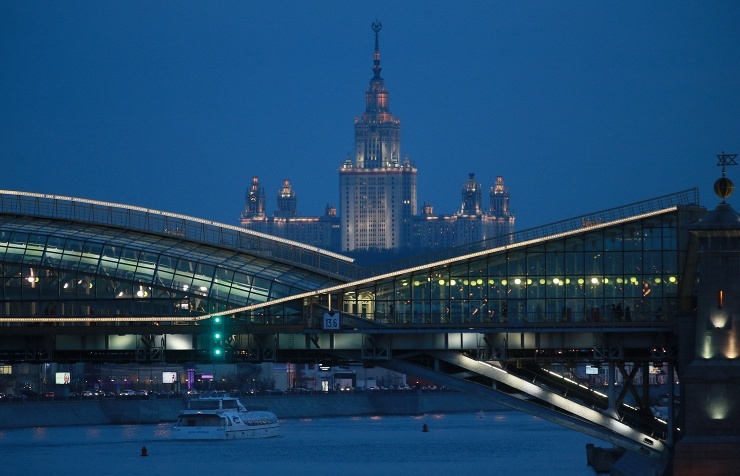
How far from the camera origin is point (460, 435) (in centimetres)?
15075

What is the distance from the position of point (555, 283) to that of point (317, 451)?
53534 millimetres

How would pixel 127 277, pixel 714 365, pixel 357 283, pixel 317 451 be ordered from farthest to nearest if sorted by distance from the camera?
pixel 317 451, pixel 127 277, pixel 357 283, pixel 714 365

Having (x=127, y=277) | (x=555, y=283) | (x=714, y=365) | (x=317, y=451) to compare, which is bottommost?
A: (x=317, y=451)

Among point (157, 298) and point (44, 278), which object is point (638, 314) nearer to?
point (157, 298)

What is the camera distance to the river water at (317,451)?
111562mm

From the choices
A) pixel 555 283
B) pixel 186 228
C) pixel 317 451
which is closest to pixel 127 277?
pixel 186 228

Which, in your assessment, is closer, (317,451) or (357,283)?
(357,283)

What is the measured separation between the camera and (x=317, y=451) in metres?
130

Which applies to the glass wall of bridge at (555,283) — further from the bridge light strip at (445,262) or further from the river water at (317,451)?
the river water at (317,451)

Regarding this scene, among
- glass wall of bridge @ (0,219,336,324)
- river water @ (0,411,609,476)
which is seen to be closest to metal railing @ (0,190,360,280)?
glass wall of bridge @ (0,219,336,324)

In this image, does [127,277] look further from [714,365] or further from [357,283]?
[714,365]

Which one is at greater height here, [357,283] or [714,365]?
[357,283]

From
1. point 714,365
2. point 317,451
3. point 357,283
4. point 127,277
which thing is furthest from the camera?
point 317,451

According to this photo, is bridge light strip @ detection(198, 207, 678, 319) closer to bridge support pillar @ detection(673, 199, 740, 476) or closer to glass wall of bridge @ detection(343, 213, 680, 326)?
glass wall of bridge @ detection(343, 213, 680, 326)
